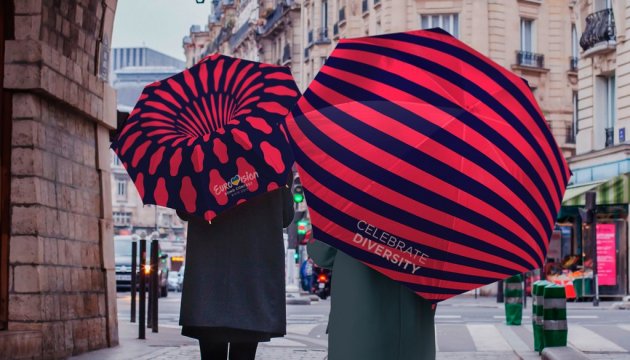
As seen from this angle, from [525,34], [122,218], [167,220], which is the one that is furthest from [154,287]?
[167,220]

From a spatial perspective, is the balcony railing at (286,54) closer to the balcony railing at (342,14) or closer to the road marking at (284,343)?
the balcony railing at (342,14)

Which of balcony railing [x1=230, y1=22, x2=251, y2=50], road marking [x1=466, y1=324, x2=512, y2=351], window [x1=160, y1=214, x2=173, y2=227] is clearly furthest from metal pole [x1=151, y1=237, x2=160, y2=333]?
window [x1=160, y1=214, x2=173, y2=227]

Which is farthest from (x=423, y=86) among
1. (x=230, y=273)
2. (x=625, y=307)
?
(x=625, y=307)

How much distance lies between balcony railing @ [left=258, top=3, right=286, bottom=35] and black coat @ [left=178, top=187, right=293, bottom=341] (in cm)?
6018

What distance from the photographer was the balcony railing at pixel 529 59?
4597 cm

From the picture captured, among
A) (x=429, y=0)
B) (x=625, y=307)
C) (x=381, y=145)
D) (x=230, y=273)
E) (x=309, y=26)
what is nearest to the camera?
(x=381, y=145)

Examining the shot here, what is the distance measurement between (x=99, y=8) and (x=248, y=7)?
7440 centimetres

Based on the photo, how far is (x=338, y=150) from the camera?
5.16 metres

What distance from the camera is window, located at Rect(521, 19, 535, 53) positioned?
4645cm

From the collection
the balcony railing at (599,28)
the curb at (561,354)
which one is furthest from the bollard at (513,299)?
Answer: the balcony railing at (599,28)

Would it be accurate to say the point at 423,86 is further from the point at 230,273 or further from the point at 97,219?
the point at 97,219

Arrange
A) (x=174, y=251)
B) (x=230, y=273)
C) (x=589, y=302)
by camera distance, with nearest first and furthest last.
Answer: (x=230, y=273) → (x=589, y=302) → (x=174, y=251)

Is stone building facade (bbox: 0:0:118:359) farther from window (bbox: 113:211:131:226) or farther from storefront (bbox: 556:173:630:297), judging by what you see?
→ window (bbox: 113:211:131:226)

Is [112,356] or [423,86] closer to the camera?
[423,86]
